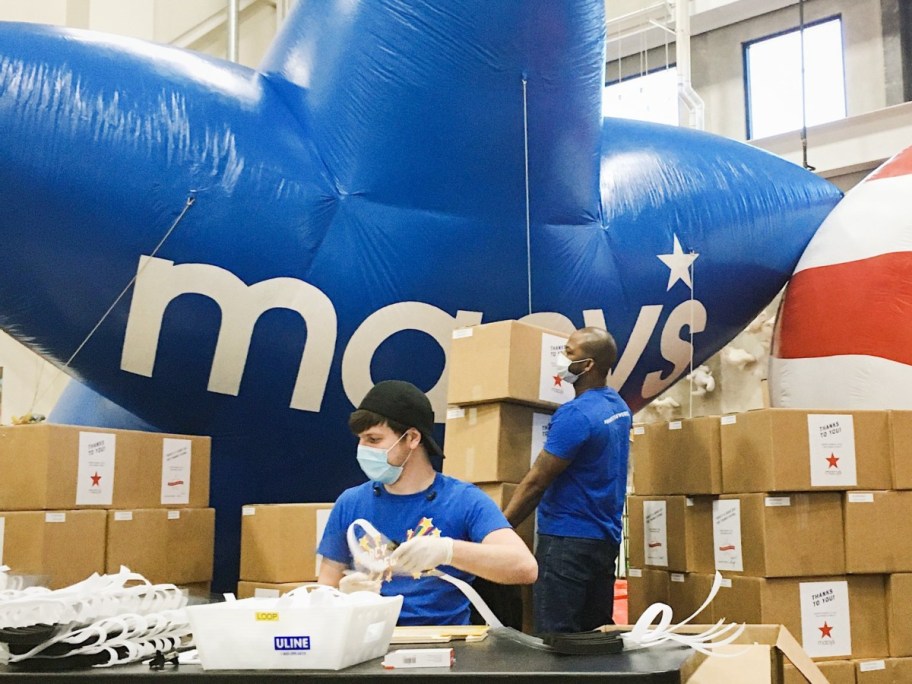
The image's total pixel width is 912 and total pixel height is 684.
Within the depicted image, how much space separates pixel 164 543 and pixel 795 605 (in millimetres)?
2079

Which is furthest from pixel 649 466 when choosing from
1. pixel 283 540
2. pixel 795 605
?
pixel 283 540

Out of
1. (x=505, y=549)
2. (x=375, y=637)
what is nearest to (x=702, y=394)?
(x=505, y=549)

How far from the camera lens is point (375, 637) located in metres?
1.32

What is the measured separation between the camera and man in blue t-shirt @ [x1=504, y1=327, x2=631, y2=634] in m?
3.06

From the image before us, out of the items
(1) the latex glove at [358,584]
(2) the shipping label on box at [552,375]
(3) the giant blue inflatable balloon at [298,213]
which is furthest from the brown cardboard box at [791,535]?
(1) the latex glove at [358,584]

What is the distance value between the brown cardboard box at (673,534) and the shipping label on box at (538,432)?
2.16 feet

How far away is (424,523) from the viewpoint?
2.06m

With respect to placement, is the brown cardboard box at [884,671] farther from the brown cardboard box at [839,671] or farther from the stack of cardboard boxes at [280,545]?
the stack of cardboard boxes at [280,545]

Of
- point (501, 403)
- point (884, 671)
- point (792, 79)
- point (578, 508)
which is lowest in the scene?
point (884, 671)

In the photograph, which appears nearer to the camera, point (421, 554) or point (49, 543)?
point (421, 554)

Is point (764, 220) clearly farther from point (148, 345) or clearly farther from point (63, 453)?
point (63, 453)

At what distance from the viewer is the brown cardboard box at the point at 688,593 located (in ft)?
11.9

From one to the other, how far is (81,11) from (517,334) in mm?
6734

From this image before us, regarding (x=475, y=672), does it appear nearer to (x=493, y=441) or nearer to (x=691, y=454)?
(x=493, y=441)
